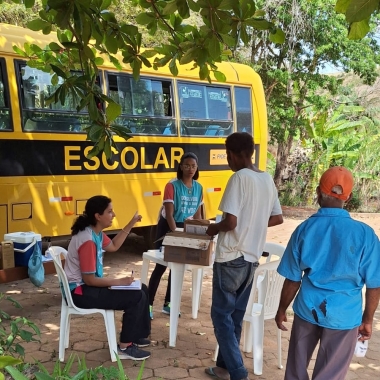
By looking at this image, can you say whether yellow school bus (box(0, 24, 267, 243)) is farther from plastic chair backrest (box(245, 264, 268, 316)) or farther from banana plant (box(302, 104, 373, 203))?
banana plant (box(302, 104, 373, 203))

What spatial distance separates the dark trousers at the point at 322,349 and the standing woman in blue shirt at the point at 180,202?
90.4 inches

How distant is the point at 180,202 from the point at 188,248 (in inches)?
37.3

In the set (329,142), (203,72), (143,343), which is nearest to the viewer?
(203,72)

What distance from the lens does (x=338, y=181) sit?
108 inches

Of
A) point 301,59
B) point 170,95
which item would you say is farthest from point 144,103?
point 301,59

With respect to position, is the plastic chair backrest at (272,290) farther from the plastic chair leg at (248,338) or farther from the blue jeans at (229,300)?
the blue jeans at (229,300)

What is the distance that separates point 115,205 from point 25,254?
2.55 m

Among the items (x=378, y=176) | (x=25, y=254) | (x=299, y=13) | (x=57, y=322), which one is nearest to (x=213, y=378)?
(x=57, y=322)

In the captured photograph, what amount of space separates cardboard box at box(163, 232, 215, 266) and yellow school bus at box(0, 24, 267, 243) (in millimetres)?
3012

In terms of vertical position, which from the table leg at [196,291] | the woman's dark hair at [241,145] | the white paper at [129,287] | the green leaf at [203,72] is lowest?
the table leg at [196,291]

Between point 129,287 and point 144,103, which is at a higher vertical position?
point 144,103

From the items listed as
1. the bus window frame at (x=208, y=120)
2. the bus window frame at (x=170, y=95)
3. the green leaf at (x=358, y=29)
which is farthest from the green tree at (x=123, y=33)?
the bus window frame at (x=208, y=120)

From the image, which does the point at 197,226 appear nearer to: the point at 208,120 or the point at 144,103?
the point at 144,103

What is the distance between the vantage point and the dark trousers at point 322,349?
278 centimetres
